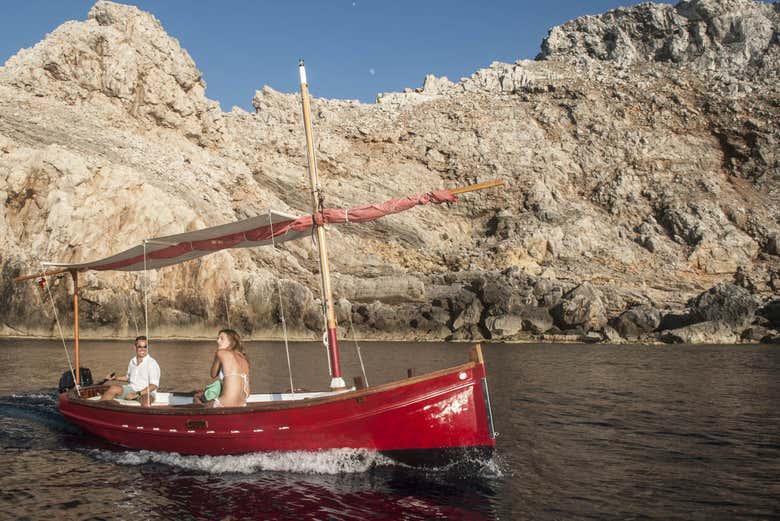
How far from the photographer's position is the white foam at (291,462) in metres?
9.52

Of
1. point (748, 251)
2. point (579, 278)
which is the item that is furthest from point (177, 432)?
point (748, 251)

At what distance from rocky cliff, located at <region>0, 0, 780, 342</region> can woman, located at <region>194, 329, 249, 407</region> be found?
107 feet

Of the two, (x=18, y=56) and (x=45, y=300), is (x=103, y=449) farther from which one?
(x=18, y=56)

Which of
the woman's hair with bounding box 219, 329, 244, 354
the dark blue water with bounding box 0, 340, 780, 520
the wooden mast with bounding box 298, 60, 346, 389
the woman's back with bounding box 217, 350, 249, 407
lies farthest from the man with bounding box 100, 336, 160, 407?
the wooden mast with bounding box 298, 60, 346, 389

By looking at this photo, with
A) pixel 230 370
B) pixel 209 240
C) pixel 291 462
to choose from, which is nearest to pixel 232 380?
pixel 230 370

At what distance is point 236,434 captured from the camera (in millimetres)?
9914

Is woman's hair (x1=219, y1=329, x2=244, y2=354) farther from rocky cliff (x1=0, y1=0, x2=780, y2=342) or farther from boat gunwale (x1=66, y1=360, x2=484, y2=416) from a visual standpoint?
rocky cliff (x1=0, y1=0, x2=780, y2=342)

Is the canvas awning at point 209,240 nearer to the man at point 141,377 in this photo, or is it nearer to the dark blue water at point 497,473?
the man at point 141,377

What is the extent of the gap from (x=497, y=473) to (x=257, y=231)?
23.6 feet

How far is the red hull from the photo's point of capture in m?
9.11

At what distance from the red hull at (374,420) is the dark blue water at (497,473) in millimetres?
354

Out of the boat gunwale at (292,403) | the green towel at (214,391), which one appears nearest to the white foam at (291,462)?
the boat gunwale at (292,403)

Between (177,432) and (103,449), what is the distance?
2.59 meters

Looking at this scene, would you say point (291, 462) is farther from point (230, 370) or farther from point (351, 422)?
point (230, 370)
